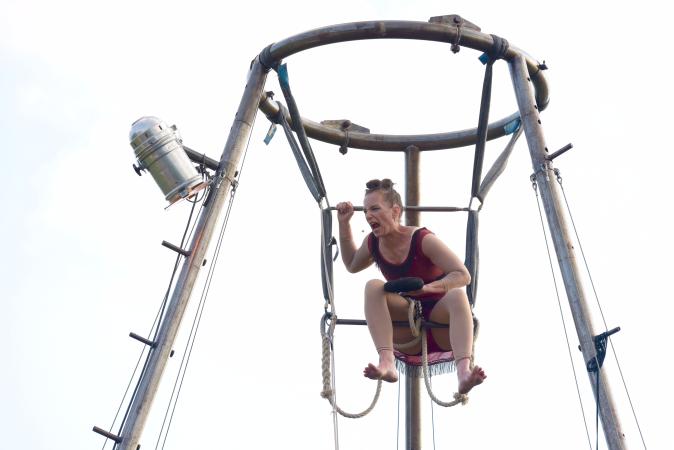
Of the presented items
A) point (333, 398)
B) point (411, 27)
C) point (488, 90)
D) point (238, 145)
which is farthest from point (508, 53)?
point (333, 398)

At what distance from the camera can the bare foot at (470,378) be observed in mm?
5832

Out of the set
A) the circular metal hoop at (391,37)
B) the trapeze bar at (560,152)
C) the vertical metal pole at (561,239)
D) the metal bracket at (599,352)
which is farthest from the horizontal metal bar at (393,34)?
the metal bracket at (599,352)

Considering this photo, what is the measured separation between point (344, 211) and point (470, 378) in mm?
1880

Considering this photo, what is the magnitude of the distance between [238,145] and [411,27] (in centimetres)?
173

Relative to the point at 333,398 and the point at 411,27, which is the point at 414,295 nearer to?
the point at 333,398

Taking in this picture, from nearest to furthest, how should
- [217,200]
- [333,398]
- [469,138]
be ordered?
[333,398] < [217,200] < [469,138]

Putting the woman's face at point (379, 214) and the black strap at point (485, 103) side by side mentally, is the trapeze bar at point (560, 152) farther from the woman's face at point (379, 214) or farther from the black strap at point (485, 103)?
the woman's face at point (379, 214)

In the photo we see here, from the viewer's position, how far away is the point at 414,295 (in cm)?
657

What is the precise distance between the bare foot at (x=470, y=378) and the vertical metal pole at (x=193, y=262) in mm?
2197

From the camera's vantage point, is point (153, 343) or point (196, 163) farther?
point (196, 163)

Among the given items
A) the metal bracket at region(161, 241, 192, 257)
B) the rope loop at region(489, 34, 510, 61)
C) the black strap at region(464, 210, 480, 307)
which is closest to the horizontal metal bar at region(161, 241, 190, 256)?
the metal bracket at region(161, 241, 192, 257)

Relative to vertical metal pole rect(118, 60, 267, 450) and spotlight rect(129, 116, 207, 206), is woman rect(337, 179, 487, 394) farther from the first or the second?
spotlight rect(129, 116, 207, 206)

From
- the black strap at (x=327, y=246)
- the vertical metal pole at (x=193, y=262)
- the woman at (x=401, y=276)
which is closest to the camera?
the woman at (x=401, y=276)

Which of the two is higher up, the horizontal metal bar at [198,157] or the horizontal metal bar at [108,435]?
the horizontal metal bar at [198,157]
